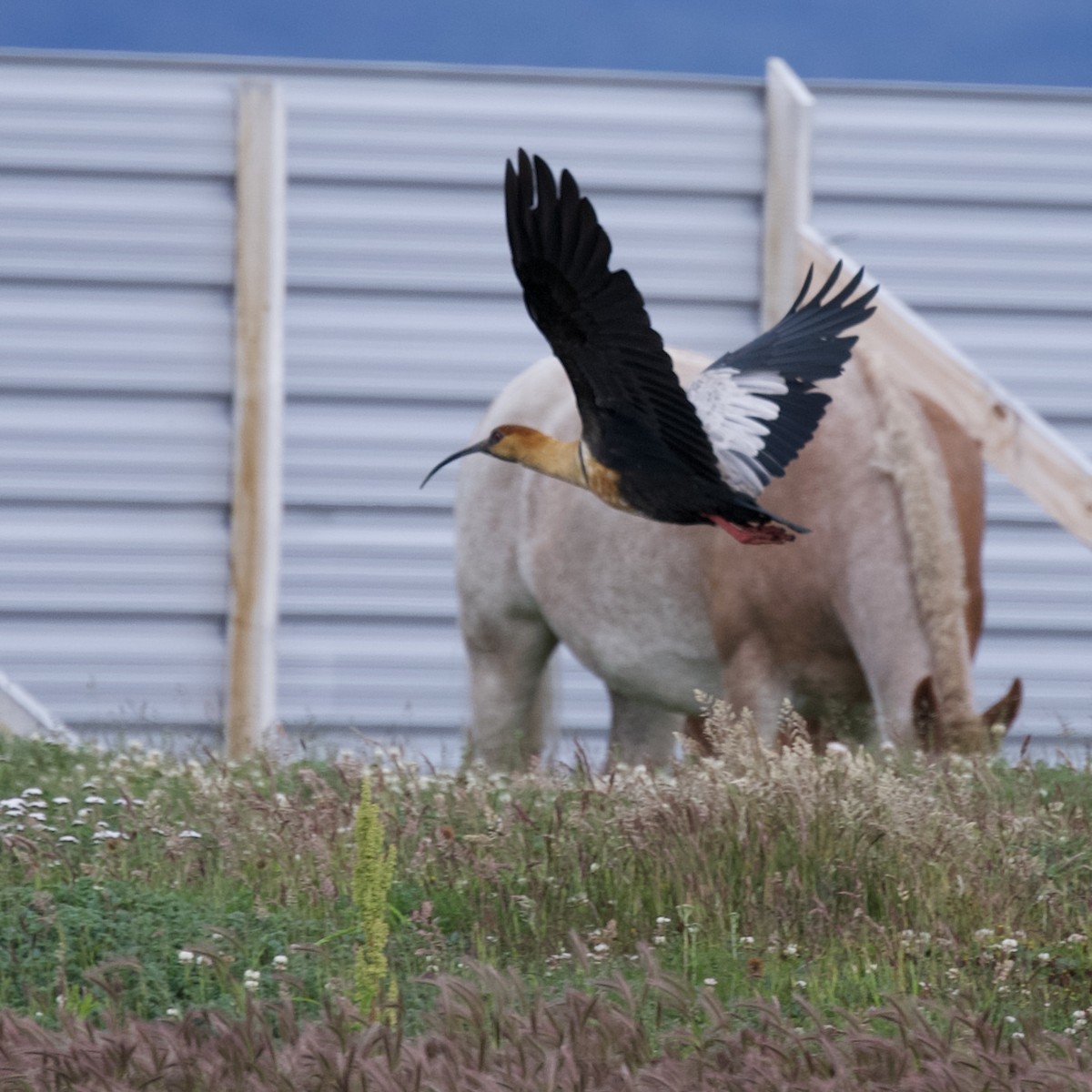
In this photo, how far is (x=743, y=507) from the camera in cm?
463

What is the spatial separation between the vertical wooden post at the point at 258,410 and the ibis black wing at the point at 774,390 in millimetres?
4794

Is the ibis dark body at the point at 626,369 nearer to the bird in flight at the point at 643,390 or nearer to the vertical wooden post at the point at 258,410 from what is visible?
the bird in flight at the point at 643,390

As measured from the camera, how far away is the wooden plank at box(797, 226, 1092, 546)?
25.3 feet

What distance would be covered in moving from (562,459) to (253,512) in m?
5.14

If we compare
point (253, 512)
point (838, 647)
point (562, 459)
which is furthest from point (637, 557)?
point (253, 512)

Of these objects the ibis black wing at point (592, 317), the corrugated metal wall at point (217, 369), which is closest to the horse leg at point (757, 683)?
the ibis black wing at point (592, 317)

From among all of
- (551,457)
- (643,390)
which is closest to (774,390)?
(551,457)

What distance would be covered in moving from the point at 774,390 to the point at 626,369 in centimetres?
100

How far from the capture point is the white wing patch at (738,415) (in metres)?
4.87

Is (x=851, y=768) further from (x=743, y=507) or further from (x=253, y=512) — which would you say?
(x=253, y=512)

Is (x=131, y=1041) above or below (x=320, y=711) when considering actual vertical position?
below

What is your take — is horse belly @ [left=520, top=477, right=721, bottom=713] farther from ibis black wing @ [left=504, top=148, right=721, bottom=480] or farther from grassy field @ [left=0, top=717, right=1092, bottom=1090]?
ibis black wing @ [left=504, top=148, right=721, bottom=480]

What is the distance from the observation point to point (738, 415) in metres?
5.03

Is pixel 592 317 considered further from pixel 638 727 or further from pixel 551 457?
pixel 638 727
